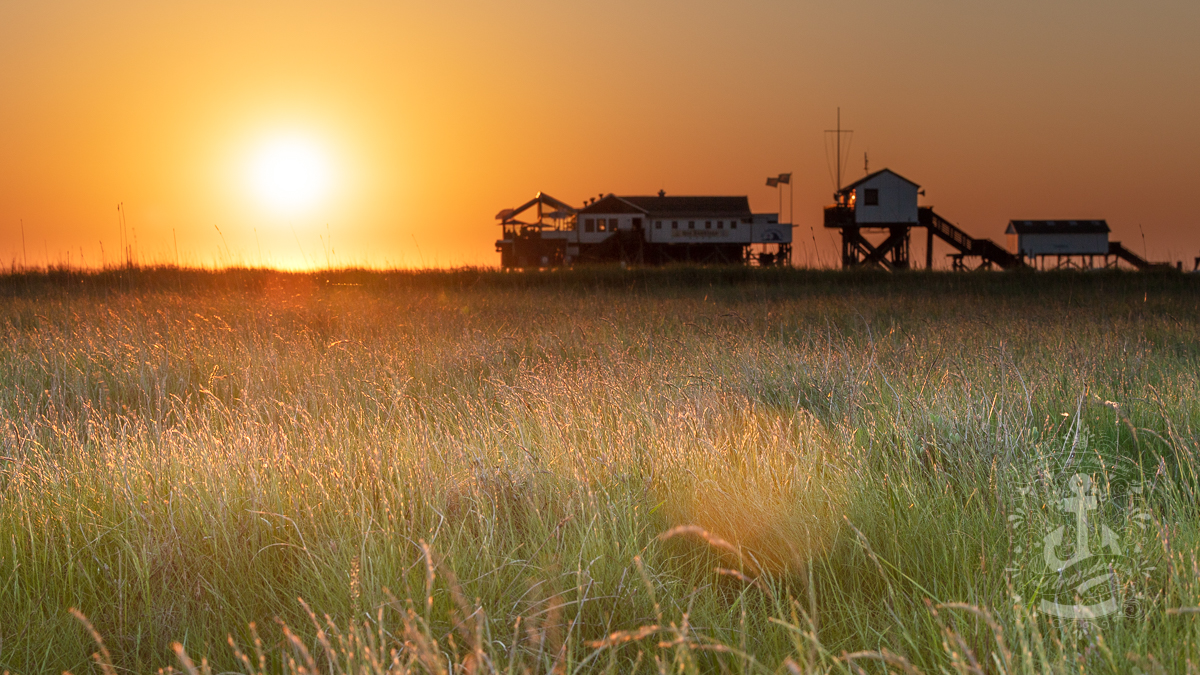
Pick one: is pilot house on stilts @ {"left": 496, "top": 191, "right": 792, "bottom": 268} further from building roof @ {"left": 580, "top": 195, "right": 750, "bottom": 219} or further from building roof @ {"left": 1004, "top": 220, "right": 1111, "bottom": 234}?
building roof @ {"left": 1004, "top": 220, "right": 1111, "bottom": 234}

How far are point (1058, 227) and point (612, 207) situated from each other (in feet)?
116

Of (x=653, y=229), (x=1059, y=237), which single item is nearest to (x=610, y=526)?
(x=653, y=229)

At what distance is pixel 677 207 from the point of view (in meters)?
58.8

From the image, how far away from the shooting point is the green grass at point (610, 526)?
1889 millimetres

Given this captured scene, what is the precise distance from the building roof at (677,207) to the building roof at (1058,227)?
22096 millimetres

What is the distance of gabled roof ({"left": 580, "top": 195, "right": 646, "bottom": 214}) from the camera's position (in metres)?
58.1

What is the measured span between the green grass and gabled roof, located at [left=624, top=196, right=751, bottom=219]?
53.2 meters

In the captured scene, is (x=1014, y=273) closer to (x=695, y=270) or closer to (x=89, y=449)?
(x=695, y=270)

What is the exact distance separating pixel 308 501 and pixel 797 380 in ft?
10.4

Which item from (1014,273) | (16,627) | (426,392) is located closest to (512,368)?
(426,392)

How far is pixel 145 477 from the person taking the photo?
298 centimetres

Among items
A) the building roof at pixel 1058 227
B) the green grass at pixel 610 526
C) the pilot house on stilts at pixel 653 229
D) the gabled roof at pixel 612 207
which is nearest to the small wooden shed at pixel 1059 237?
the building roof at pixel 1058 227

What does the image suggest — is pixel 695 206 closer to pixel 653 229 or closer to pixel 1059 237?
pixel 653 229

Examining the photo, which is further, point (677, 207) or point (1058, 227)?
point (1058, 227)
